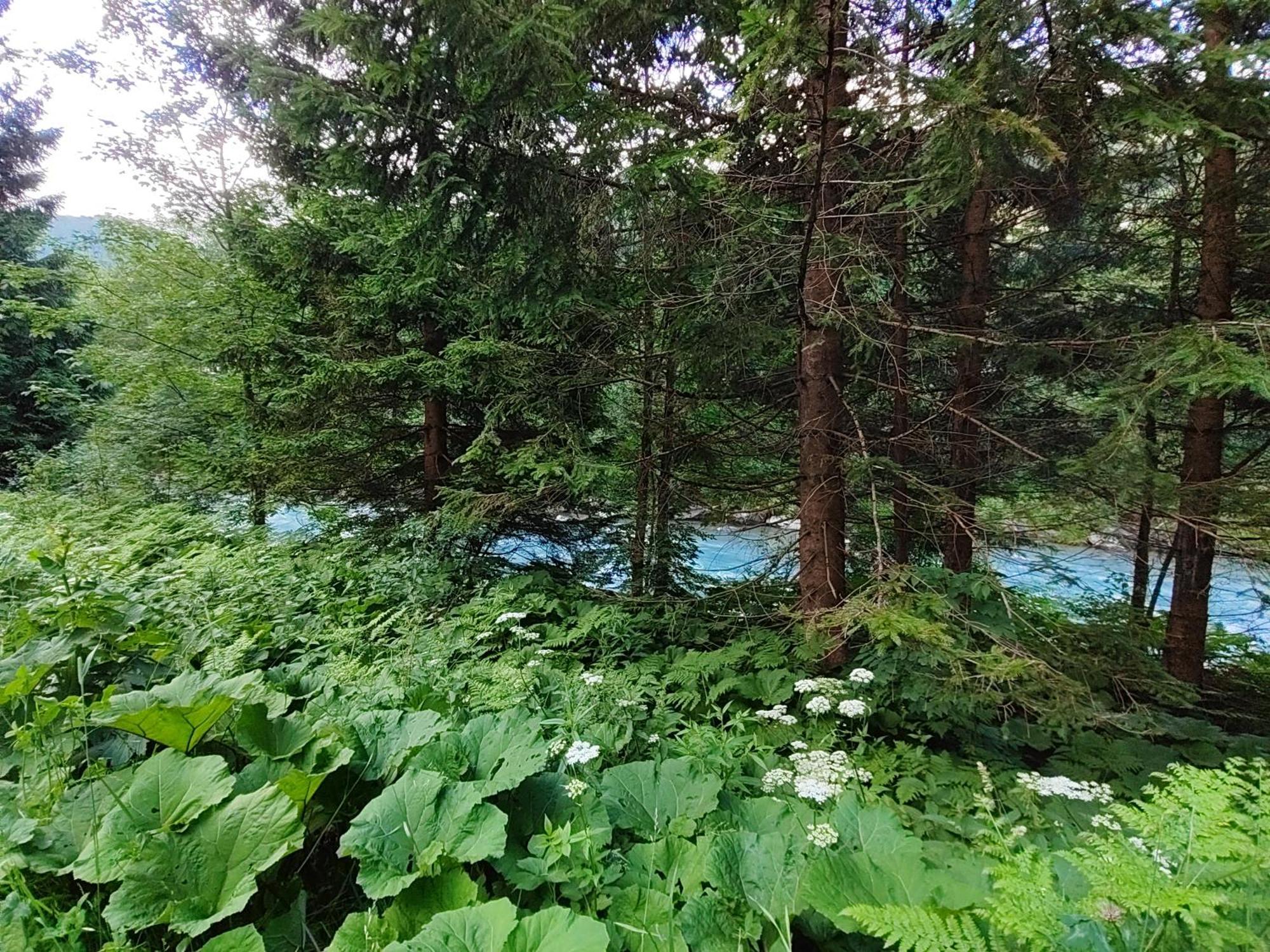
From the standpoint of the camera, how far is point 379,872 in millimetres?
1262

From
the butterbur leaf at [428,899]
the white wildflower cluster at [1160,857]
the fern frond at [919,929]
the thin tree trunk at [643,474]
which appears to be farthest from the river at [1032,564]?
the butterbur leaf at [428,899]

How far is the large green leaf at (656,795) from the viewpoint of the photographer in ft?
5.02

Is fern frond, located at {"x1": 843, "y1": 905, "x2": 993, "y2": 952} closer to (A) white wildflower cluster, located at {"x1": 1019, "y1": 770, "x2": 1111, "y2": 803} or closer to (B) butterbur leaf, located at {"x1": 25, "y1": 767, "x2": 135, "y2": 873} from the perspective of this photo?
(A) white wildflower cluster, located at {"x1": 1019, "y1": 770, "x2": 1111, "y2": 803}

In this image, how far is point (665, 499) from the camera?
4383 millimetres

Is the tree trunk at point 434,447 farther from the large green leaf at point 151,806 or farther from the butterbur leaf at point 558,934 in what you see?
the butterbur leaf at point 558,934

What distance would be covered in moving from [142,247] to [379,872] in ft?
26.5

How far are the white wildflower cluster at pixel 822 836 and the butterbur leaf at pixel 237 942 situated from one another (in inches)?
45.2

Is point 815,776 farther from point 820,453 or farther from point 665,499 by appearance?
point 665,499

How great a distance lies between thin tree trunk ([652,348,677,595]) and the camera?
4.39 m

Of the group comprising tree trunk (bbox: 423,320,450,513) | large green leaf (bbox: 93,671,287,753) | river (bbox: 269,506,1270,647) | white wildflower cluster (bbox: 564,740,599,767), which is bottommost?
river (bbox: 269,506,1270,647)

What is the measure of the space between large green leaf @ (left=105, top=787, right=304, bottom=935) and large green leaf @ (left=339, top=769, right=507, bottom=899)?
Answer: 0.15 m

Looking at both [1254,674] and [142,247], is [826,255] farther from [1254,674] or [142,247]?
[142,247]

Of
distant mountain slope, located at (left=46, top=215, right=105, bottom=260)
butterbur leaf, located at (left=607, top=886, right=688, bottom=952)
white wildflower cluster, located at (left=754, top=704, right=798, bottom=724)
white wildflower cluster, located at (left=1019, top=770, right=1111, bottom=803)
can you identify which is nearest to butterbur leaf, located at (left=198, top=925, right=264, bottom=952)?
butterbur leaf, located at (left=607, top=886, right=688, bottom=952)

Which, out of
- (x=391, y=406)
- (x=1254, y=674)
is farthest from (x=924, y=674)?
(x=391, y=406)
